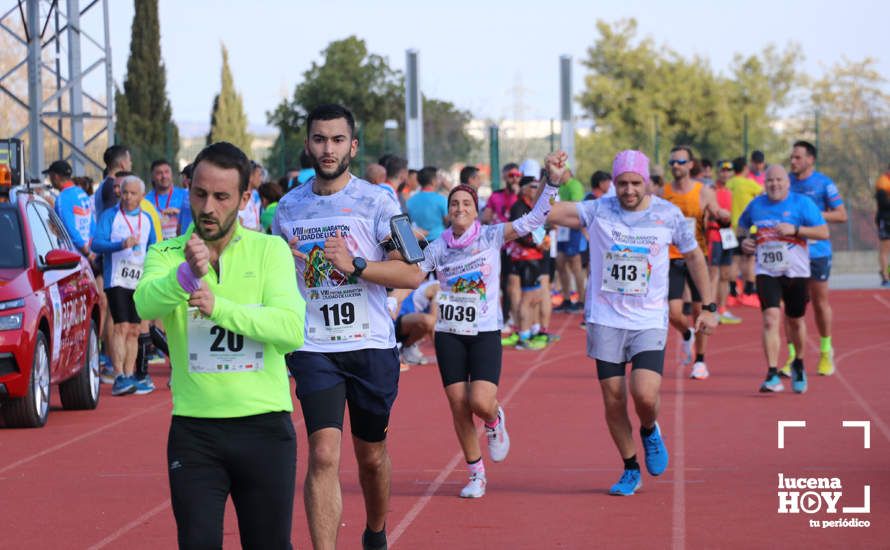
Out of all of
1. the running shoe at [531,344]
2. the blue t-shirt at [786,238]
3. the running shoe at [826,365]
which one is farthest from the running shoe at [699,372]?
the running shoe at [531,344]

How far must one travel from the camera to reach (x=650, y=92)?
49.0 m

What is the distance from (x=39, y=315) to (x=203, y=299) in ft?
25.2

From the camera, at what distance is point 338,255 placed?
6.72m

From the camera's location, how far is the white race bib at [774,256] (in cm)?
1382

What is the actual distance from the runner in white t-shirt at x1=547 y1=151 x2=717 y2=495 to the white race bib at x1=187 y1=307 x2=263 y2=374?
14.4 feet

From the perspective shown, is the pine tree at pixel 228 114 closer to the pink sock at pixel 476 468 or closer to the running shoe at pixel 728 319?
the running shoe at pixel 728 319

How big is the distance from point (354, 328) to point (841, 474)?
3.97m

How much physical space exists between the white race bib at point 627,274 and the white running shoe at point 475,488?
1.40m

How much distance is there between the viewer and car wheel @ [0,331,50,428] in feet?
40.1

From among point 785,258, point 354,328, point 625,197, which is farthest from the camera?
point 785,258

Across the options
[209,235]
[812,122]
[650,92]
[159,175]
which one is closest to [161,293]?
[209,235]

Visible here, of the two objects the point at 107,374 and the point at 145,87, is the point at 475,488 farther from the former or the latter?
the point at 145,87

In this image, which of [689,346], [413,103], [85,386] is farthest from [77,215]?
[413,103]

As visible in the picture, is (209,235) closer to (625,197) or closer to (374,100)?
(625,197)
